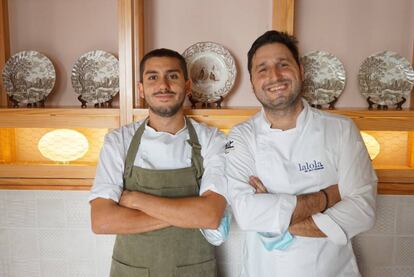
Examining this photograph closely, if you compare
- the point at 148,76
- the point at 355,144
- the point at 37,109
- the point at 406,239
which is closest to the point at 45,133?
the point at 37,109

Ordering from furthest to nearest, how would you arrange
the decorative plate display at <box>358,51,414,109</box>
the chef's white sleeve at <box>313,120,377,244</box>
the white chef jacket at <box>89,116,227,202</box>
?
1. the decorative plate display at <box>358,51,414,109</box>
2. the white chef jacket at <box>89,116,227,202</box>
3. the chef's white sleeve at <box>313,120,377,244</box>

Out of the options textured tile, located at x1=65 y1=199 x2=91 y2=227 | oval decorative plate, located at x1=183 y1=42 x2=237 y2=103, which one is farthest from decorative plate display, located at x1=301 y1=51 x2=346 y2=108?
textured tile, located at x1=65 y1=199 x2=91 y2=227

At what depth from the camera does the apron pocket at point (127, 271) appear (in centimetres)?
150

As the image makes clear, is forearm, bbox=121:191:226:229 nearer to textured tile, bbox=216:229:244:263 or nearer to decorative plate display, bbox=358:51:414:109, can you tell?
textured tile, bbox=216:229:244:263

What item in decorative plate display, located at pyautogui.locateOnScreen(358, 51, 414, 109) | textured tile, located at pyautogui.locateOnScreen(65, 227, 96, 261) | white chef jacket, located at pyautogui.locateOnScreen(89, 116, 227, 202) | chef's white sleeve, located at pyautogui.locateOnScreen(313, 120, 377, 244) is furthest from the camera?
textured tile, located at pyautogui.locateOnScreen(65, 227, 96, 261)

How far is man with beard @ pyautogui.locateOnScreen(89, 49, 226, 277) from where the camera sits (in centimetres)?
140

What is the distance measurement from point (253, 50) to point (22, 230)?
5.24 feet

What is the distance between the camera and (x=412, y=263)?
75.1 inches

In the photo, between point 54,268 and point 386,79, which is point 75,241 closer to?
point 54,268

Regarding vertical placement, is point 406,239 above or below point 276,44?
below

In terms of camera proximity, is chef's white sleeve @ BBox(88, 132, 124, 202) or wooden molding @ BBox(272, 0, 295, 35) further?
wooden molding @ BBox(272, 0, 295, 35)

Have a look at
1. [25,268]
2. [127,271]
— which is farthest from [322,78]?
[25,268]

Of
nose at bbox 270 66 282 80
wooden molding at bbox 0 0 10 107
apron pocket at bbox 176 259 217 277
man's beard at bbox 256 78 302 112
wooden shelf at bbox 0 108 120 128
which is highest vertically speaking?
wooden molding at bbox 0 0 10 107

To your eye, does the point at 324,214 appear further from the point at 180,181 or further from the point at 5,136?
the point at 5,136
